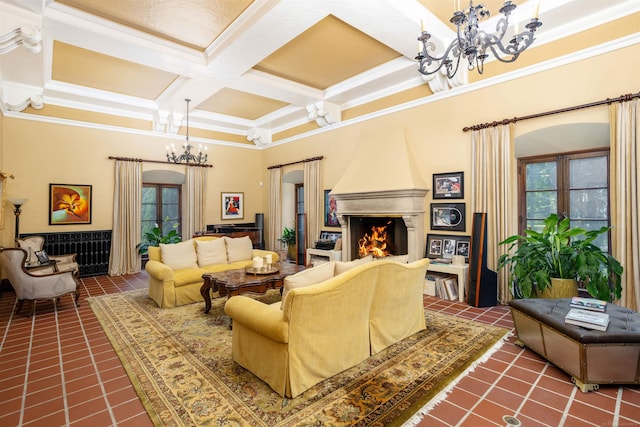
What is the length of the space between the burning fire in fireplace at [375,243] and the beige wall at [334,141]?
4.03 feet

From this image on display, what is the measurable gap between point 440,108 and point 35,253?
7095 mm

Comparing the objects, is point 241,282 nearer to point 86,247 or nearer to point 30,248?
point 30,248

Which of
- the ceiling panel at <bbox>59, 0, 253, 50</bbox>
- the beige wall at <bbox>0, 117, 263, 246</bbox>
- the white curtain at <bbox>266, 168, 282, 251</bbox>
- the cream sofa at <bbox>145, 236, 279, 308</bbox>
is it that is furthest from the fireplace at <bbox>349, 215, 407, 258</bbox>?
the beige wall at <bbox>0, 117, 263, 246</bbox>

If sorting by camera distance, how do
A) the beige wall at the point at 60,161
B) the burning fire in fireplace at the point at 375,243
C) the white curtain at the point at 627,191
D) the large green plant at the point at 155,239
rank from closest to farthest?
1. the white curtain at the point at 627,191
2. the beige wall at the point at 60,161
3. the burning fire in fireplace at the point at 375,243
4. the large green plant at the point at 155,239

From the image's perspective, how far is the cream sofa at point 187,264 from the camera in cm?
455

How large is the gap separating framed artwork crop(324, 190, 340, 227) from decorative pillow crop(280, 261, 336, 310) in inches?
158

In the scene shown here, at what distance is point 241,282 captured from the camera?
153 inches

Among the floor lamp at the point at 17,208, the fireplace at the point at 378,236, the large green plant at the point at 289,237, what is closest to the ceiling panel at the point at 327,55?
the fireplace at the point at 378,236

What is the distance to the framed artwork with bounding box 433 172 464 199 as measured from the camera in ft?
16.5

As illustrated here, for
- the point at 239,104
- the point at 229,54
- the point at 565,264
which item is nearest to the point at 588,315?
the point at 565,264

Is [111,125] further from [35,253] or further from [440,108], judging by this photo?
[440,108]

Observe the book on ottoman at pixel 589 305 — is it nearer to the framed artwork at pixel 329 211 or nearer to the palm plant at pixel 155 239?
the framed artwork at pixel 329 211

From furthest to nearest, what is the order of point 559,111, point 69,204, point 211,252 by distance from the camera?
point 69,204 < point 211,252 < point 559,111

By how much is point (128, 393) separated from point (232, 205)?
255 inches
